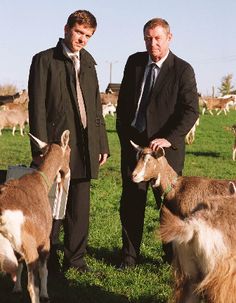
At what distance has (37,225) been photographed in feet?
17.4

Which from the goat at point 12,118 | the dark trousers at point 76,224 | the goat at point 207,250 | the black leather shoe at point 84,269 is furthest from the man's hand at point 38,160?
the goat at point 12,118

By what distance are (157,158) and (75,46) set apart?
1.61 meters

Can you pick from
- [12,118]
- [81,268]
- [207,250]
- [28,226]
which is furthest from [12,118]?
[207,250]

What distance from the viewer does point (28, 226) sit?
5145 millimetres

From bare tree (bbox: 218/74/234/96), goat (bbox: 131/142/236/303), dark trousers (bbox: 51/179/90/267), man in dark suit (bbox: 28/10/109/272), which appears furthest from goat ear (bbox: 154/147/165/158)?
bare tree (bbox: 218/74/234/96)

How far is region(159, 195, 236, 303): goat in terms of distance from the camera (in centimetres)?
378

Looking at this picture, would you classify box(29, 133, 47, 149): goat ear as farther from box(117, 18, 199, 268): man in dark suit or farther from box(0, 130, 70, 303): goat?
box(117, 18, 199, 268): man in dark suit

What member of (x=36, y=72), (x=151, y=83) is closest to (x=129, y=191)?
(x=151, y=83)

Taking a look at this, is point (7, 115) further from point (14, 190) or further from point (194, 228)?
point (194, 228)

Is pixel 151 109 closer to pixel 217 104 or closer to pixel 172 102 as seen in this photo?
pixel 172 102

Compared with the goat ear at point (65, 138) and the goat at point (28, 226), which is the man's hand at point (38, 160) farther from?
the goat ear at point (65, 138)

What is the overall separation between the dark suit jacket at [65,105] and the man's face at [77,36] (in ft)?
0.46

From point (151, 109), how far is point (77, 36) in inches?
49.1

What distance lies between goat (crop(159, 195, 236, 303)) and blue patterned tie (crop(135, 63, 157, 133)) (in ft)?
9.58
